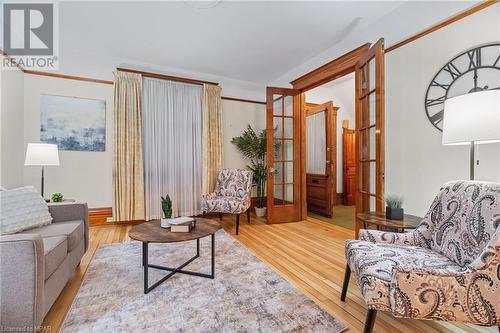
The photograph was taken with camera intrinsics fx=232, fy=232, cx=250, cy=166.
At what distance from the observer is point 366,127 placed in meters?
2.63

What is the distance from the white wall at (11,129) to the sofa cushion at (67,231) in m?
1.54

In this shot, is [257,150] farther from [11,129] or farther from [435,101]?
[11,129]

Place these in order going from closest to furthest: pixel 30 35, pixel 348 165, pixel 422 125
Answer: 1. pixel 422 125
2. pixel 30 35
3. pixel 348 165

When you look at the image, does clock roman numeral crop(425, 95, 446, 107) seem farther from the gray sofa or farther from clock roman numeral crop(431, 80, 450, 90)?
the gray sofa

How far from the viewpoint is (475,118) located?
1477 millimetres

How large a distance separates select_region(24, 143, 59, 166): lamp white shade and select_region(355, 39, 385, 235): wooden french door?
3.59 m

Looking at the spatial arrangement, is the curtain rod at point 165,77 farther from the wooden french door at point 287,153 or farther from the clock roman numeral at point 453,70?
the clock roman numeral at point 453,70

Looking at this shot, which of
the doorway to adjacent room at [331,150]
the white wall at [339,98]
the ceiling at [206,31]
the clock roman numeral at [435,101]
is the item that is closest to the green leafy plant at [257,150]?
the doorway to adjacent room at [331,150]

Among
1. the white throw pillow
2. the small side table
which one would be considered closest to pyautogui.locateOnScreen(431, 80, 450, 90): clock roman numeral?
the small side table

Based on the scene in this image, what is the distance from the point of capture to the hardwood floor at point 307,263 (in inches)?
58.2

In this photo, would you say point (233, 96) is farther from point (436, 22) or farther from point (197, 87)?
point (436, 22)

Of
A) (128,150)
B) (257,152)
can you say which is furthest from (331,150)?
(128,150)

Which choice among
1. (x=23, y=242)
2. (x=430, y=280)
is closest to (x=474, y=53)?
(x=430, y=280)

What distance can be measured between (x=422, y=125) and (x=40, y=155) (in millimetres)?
4174
